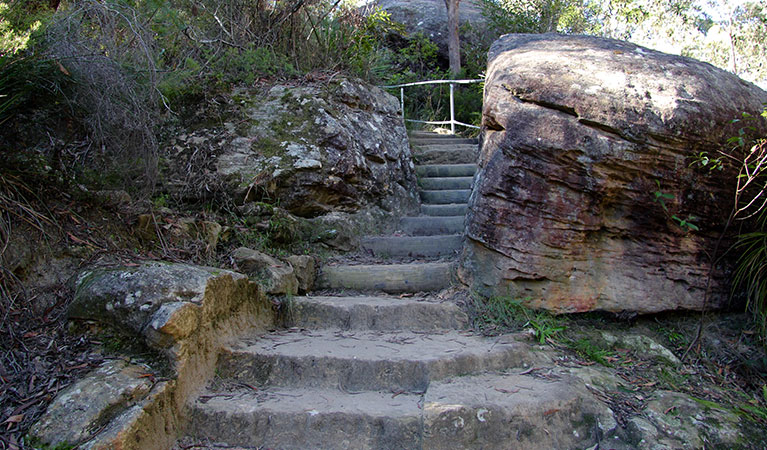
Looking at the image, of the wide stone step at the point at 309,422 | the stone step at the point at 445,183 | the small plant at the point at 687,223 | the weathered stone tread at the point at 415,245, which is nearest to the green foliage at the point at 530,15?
the stone step at the point at 445,183

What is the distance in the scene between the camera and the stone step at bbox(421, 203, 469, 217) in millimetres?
5980

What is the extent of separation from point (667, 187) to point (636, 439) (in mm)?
1744

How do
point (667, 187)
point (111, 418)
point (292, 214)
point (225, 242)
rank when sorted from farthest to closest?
point (292, 214) < point (225, 242) < point (667, 187) < point (111, 418)

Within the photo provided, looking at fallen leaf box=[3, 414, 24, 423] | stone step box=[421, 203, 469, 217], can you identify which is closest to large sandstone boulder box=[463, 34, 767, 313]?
stone step box=[421, 203, 469, 217]

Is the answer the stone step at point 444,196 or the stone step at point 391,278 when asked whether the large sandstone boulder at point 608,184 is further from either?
the stone step at point 444,196

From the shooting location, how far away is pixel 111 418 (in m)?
2.41

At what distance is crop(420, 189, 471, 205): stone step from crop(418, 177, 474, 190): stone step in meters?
0.19

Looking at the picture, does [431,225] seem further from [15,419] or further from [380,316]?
[15,419]

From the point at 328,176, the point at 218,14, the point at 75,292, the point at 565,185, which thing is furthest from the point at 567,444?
the point at 218,14

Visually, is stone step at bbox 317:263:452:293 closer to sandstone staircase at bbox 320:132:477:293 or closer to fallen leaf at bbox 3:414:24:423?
sandstone staircase at bbox 320:132:477:293

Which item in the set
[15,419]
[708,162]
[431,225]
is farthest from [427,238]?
[15,419]

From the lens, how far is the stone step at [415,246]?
5.02 meters

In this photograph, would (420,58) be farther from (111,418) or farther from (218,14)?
(111,418)

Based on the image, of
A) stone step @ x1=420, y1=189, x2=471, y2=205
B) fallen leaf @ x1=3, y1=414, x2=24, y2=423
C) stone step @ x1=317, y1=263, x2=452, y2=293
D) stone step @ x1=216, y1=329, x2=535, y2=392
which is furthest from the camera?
stone step @ x1=420, y1=189, x2=471, y2=205
